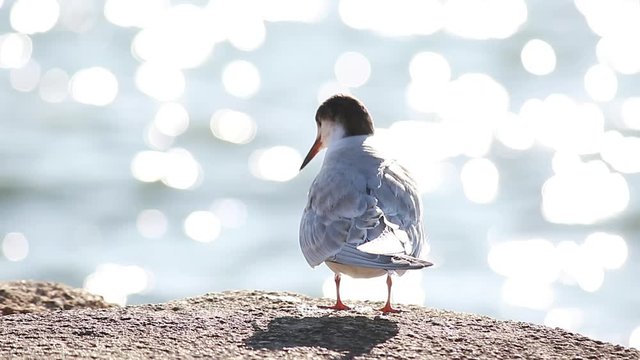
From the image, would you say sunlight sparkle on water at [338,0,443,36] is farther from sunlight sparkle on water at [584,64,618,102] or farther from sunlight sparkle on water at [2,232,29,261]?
sunlight sparkle on water at [2,232,29,261]

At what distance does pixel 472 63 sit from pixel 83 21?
22.8 feet

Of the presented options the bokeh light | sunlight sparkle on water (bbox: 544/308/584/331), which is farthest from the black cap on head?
the bokeh light

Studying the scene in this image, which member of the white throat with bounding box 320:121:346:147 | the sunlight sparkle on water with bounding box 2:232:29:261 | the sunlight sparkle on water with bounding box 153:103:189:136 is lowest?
the sunlight sparkle on water with bounding box 2:232:29:261

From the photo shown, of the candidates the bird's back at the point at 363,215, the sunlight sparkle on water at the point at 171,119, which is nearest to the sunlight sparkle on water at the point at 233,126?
the sunlight sparkle on water at the point at 171,119

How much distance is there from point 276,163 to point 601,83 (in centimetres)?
551

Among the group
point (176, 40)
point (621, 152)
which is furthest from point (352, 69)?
point (621, 152)

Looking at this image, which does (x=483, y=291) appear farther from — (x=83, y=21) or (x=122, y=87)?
(x=83, y=21)

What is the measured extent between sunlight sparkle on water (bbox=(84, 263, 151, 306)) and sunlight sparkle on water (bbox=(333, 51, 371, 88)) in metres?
6.87

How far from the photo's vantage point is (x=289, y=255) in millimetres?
14672

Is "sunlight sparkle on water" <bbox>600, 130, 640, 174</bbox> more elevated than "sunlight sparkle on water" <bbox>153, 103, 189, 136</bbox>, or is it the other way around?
"sunlight sparkle on water" <bbox>153, 103, 189, 136</bbox>

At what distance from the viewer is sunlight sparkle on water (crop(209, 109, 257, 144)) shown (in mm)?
18578

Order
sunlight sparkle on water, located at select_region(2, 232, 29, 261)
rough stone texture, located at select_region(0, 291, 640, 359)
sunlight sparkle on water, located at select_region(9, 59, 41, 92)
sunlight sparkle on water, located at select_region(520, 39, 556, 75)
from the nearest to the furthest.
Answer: rough stone texture, located at select_region(0, 291, 640, 359) → sunlight sparkle on water, located at select_region(2, 232, 29, 261) → sunlight sparkle on water, located at select_region(9, 59, 41, 92) → sunlight sparkle on water, located at select_region(520, 39, 556, 75)

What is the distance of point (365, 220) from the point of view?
6.38m

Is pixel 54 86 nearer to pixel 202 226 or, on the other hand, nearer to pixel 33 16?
pixel 33 16
